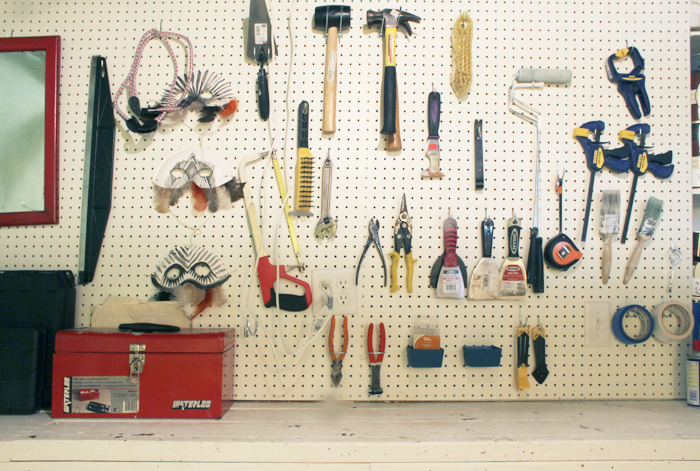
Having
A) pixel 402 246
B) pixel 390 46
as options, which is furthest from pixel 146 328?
pixel 390 46

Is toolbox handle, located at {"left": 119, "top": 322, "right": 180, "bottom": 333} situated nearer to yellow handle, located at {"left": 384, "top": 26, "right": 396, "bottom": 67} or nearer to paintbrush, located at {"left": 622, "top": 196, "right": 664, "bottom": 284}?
yellow handle, located at {"left": 384, "top": 26, "right": 396, "bottom": 67}

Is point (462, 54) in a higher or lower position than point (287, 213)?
higher

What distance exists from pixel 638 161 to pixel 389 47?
861mm

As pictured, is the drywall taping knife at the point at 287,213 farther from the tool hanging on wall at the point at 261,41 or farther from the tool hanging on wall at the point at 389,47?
the tool hanging on wall at the point at 389,47

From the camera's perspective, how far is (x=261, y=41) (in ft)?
4.02

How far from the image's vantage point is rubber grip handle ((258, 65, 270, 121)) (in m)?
1.23

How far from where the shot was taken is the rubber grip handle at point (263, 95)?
1229mm

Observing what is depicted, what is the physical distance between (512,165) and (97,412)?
4.53 ft

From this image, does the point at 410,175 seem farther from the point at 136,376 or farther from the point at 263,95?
the point at 136,376

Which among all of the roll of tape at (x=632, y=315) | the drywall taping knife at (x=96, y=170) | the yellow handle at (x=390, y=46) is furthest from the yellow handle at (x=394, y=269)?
the drywall taping knife at (x=96, y=170)

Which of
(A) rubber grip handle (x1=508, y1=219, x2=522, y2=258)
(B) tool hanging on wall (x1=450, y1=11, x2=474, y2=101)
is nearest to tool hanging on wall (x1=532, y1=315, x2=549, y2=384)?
(A) rubber grip handle (x1=508, y1=219, x2=522, y2=258)

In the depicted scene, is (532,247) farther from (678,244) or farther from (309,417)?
(309,417)

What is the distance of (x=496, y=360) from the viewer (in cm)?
118

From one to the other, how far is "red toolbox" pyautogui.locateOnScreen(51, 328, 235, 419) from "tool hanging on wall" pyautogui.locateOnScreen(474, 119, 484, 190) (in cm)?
90
